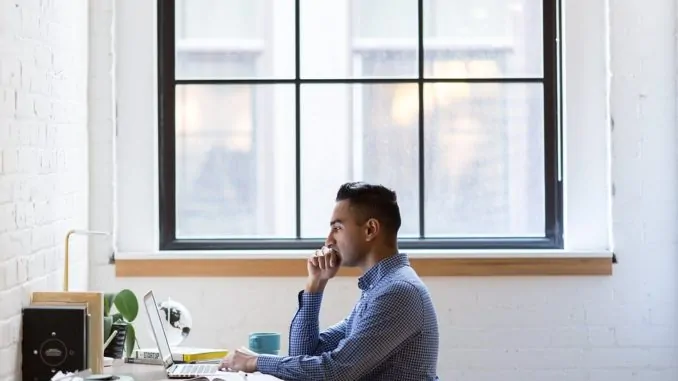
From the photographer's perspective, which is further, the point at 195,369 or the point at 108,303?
the point at 108,303

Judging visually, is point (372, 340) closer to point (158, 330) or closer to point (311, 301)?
point (311, 301)

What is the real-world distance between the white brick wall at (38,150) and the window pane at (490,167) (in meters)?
1.39

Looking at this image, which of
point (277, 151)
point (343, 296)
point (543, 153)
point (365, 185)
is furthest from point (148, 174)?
point (543, 153)

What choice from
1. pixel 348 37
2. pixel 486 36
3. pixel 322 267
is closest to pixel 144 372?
pixel 322 267

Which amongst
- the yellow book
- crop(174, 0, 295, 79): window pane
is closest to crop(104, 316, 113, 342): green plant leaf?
the yellow book

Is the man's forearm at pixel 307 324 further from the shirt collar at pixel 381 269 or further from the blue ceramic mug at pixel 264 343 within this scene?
the shirt collar at pixel 381 269

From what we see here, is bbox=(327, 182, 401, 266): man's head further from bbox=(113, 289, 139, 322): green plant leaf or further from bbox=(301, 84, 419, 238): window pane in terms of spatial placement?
bbox=(301, 84, 419, 238): window pane

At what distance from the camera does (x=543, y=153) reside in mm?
4477

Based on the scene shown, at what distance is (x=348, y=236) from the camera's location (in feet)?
11.6

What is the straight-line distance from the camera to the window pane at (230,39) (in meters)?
4.47

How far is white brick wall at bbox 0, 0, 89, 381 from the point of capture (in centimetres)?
325

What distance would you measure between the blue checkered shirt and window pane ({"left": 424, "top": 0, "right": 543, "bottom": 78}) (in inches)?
53.5

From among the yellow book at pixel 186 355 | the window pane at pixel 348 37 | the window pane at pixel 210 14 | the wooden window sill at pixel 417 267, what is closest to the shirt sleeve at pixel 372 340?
the yellow book at pixel 186 355

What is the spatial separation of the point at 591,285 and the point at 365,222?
4.10 ft
